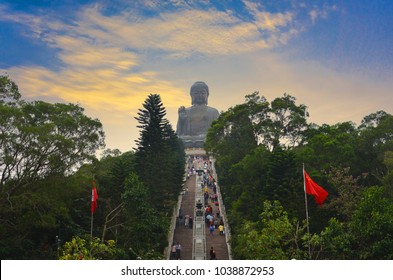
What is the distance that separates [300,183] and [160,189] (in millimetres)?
9639

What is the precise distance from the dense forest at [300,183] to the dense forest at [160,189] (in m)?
0.07

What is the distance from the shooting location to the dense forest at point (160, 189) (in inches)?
612

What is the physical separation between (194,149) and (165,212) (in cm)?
3778

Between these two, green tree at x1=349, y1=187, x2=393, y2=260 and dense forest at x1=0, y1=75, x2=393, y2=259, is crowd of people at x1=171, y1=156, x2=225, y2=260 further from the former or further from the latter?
green tree at x1=349, y1=187, x2=393, y2=260

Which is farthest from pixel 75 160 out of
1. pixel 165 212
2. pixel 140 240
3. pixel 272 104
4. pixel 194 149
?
pixel 194 149

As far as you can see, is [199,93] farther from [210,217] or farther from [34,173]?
[34,173]

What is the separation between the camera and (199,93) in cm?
6806

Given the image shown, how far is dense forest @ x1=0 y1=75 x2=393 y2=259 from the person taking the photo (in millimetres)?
15555

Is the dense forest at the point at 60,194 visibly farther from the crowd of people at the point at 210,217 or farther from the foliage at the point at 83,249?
the crowd of people at the point at 210,217

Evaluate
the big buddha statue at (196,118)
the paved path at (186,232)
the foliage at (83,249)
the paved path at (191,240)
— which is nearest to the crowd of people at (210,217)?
the paved path at (191,240)

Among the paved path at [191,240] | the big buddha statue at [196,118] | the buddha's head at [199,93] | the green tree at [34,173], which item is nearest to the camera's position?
the green tree at [34,173]

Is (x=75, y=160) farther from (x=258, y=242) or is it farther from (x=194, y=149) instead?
(x=194, y=149)

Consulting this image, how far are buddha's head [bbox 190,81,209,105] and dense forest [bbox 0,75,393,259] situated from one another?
35984 millimetres

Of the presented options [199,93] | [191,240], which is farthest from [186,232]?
[199,93]
